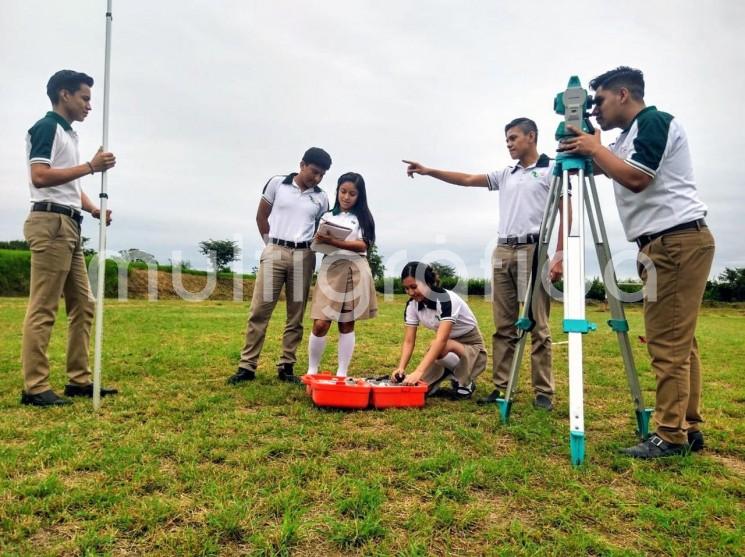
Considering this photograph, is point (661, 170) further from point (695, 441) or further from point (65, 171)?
point (65, 171)

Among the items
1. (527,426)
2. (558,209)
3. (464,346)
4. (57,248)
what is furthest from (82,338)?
(558,209)

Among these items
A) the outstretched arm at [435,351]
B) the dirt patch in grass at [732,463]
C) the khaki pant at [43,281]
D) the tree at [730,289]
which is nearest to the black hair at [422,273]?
the outstretched arm at [435,351]

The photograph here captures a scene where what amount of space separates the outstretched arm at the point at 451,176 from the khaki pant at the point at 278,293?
161cm

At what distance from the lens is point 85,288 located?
4.64 meters

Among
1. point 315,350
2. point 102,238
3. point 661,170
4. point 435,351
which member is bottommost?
point 315,350

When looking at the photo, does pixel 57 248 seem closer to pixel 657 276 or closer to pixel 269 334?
pixel 657 276

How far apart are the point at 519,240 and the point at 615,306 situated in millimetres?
1351

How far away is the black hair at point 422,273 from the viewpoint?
481 cm

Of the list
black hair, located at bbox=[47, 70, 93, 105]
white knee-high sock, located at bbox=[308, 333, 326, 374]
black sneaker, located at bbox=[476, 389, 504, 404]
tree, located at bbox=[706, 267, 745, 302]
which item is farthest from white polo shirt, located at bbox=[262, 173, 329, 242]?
tree, located at bbox=[706, 267, 745, 302]

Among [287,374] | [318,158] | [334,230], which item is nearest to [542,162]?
[334,230]

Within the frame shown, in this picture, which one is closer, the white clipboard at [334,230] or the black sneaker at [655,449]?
the black sneaker at [655,449]

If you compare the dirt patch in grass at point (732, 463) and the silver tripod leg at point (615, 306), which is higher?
the silver tripod leg at point (615, 306)

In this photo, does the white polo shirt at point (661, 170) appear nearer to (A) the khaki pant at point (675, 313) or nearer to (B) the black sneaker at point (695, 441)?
(A) the khaki pant at point (675, 313)

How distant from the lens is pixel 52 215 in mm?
4242
